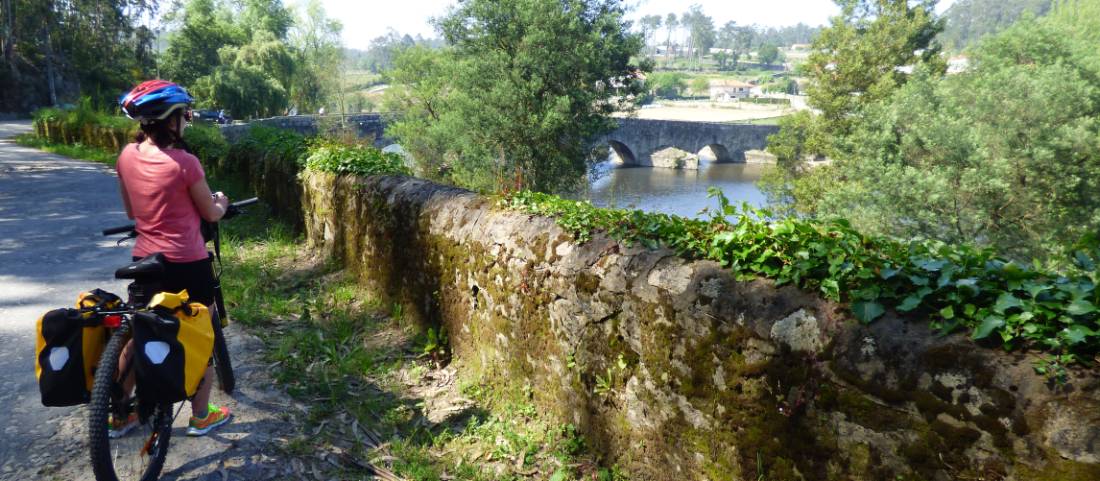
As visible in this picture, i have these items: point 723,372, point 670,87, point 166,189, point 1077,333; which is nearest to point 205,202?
point 166,189

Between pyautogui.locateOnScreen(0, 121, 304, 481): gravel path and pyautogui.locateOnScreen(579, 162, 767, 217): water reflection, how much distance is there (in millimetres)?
28431

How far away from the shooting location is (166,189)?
2.84 m

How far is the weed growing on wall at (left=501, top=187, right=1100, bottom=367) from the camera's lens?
1.82 metres

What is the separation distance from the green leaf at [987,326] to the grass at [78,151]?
17457mm

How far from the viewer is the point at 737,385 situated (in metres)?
2.54

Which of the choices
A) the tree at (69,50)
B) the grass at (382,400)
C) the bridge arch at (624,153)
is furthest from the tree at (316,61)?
the grass at (382,400)

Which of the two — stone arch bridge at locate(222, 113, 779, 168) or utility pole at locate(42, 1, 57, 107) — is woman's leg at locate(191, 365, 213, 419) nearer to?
utility pole at locate(42, 1, 57, 107)

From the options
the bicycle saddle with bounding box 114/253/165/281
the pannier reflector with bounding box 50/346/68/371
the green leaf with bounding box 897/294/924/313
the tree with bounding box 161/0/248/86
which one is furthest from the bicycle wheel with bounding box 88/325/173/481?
the tree with bounding box 161/0/248/86

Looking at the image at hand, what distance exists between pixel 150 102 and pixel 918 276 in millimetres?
3300

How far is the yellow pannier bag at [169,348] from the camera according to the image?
248cm

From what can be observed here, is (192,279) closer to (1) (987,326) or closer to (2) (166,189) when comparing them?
(2) (166,189)

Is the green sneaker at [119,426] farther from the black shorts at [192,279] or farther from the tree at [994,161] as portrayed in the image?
the tree at [994,161]

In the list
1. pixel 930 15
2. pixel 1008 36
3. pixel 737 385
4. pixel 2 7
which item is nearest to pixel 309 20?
pixel 2 7

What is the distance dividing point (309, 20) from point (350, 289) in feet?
191
